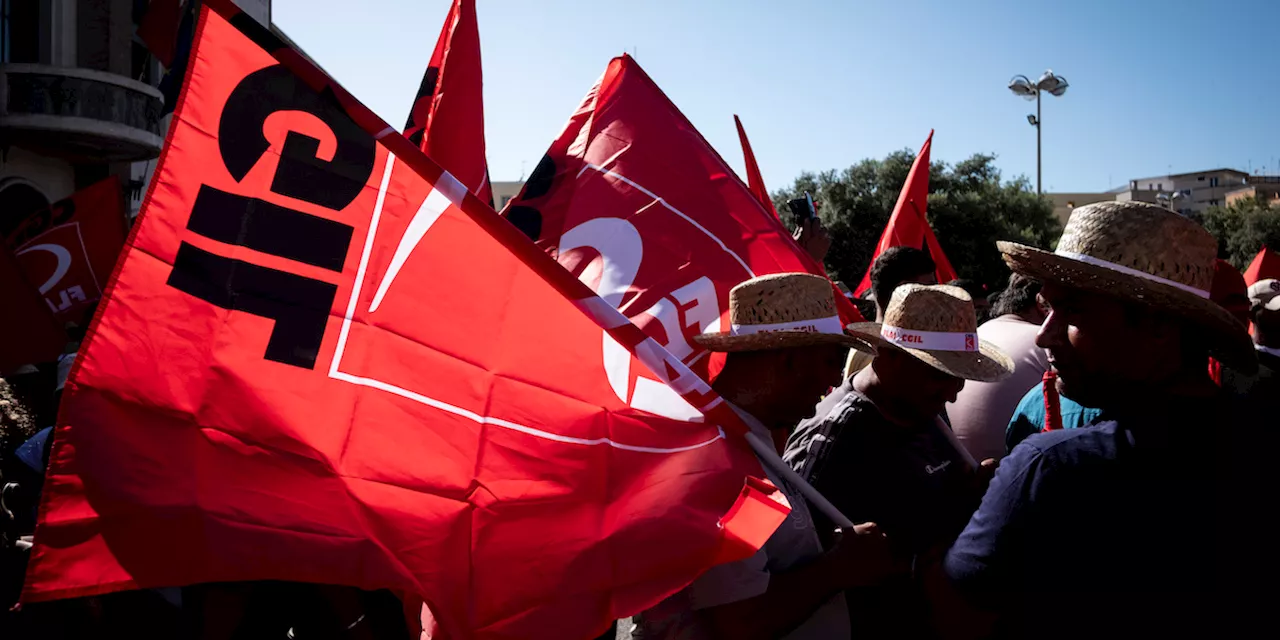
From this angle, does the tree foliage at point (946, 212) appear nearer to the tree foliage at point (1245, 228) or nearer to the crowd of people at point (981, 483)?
the tree foliage at point (1245, 228)

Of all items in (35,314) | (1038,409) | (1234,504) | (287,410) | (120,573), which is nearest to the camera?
(1234,504)

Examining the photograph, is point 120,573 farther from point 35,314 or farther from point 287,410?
point 35,314

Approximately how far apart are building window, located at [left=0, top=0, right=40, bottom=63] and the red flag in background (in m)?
14.4

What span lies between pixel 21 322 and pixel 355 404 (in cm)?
440

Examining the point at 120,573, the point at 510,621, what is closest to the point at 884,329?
the point at 510,621

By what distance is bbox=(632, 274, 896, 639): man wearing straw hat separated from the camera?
2.13 metres

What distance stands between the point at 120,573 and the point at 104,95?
1630cm

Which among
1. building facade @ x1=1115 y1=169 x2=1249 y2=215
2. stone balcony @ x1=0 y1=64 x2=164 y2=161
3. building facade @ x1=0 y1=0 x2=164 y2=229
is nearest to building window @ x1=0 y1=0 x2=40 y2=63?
building facade @ x1=0 y1=0 x2=164 y2=229

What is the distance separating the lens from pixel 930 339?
2.98m

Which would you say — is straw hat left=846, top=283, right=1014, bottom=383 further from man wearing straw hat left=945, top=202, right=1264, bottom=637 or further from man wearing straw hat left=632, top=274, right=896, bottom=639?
man wearing straw hat left=945, top=202, right=1264, bottom=637

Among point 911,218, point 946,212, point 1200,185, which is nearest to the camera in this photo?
point 911,218

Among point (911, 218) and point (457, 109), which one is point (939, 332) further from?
point (911, 218)

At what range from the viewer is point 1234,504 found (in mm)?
1622

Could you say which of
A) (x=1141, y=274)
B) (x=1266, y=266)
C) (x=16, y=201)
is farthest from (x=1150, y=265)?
(x=16, y=201)
